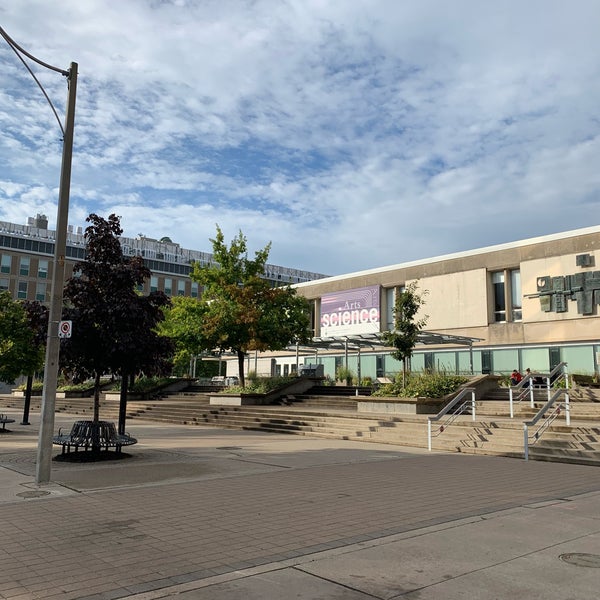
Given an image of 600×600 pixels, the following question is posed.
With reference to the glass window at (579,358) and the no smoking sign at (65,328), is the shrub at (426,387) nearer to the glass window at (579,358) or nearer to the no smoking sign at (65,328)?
the no smoking sign at (65,328)

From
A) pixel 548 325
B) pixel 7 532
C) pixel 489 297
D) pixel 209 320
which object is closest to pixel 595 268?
pixel 548 325

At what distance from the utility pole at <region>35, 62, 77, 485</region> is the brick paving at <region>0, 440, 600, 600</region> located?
121 cm

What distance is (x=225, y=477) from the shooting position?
406 inches

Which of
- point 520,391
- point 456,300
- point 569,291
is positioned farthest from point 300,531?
point 456,300

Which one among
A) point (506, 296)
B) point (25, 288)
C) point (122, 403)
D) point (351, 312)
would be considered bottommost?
point (122, 403)

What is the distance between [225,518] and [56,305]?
186 inches

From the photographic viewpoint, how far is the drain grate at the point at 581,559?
5246mm

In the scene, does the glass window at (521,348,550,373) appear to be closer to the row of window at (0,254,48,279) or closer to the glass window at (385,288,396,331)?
the glass window at (385,288,396,331)

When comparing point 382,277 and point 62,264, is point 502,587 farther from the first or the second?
point 382,277

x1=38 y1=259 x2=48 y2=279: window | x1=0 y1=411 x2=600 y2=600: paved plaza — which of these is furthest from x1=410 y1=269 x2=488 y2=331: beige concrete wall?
x1=38 y1=259 x2=48 y2=279: window

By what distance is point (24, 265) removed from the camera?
77.7 meters

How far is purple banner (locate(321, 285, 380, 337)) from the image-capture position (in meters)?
48.1

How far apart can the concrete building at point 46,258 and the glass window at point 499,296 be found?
35277 mm

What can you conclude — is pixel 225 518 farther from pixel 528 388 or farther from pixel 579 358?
pixel 579 358
